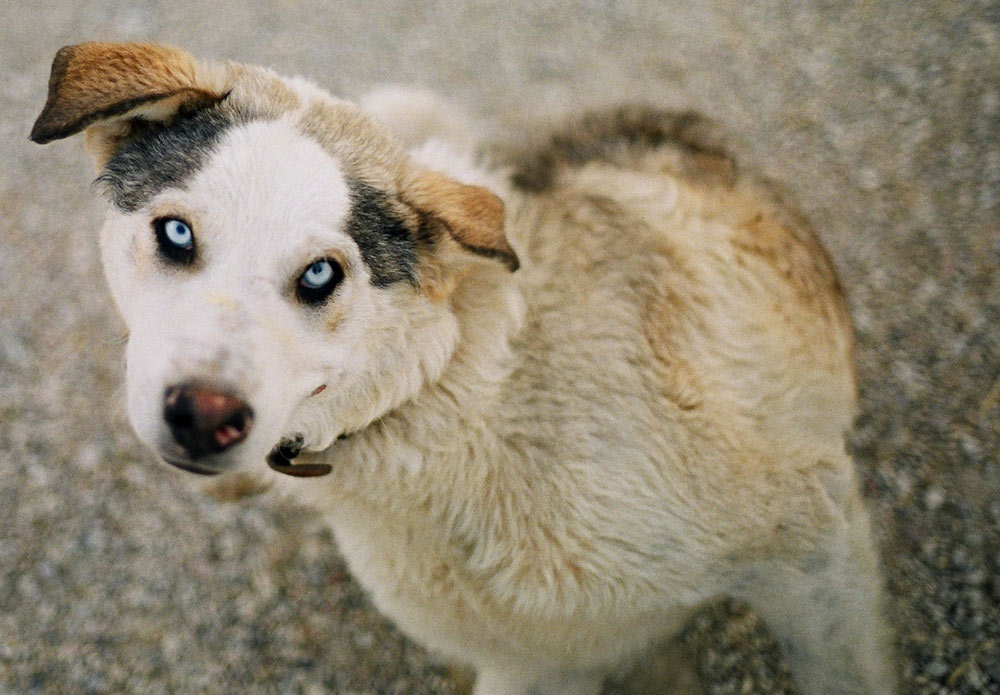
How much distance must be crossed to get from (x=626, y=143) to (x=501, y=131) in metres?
1.11

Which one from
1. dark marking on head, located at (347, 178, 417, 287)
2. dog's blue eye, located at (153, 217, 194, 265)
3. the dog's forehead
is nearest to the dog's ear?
the dog's forehead

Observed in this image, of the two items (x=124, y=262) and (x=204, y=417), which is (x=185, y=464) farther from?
(x=124, y=262)

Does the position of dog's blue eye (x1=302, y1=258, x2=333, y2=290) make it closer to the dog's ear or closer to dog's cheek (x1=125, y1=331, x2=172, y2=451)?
dog's cheek (x1=125, y1=331, x2=172, y2=451)

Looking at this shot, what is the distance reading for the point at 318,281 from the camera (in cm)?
181

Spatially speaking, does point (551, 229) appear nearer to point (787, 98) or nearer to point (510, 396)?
point (510, 396)

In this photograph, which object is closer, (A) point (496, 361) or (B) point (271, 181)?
(B) point (271, 181)

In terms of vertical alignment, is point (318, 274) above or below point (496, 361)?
above

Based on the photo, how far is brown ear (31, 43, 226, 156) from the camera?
1.76 metres

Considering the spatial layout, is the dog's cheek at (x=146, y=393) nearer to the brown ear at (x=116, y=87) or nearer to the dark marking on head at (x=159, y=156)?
the dark marking on head at (x=159, y=156)

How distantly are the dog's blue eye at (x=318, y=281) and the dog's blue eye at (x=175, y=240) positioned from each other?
10.8 inches

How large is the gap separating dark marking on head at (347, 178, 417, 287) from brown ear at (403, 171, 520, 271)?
8 cm

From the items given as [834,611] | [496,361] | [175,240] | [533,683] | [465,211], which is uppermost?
[465,211]

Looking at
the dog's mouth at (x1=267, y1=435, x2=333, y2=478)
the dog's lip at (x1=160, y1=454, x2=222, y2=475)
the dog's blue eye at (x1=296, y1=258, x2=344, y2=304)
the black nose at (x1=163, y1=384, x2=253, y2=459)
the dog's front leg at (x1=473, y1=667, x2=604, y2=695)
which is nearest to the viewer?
the black nose at (x1=163, y1=384, x2=253, y2=459)

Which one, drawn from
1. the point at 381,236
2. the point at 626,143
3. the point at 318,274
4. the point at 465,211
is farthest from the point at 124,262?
the point at 626,143
